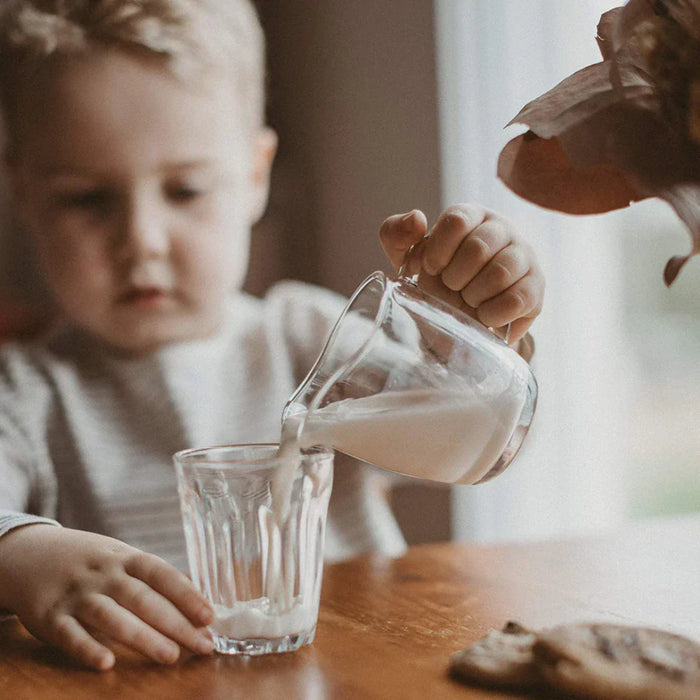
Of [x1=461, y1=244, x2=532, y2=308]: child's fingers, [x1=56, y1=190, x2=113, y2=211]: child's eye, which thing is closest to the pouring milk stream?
[x1=461, y1=244, x2=532, y2=308]: child's fingers

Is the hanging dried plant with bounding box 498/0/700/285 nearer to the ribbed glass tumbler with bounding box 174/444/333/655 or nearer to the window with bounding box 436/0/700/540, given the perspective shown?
the ribbed glass tumbler with bounding box 174/444/333/655

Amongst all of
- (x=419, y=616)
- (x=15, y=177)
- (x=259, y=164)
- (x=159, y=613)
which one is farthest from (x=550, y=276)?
(x=159, y=613)

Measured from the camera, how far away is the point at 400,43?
1771mm

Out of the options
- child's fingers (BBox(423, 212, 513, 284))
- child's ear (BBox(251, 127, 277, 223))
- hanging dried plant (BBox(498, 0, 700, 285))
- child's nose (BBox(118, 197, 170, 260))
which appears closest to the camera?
hanging dried plant (BBox(498, 0, 700, 285))

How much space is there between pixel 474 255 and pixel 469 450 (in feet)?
0.54

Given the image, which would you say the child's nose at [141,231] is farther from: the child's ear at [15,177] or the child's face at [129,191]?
the child's ear at [15,177]

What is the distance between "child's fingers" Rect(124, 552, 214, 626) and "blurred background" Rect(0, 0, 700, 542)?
709 millimetres

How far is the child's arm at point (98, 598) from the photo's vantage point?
1.59 feet

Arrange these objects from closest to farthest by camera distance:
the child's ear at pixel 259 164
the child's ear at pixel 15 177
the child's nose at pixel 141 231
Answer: the child's nose at pixel 141 231 < the child's ear at pixel 15 177 < the child's ear at pixel 259 164

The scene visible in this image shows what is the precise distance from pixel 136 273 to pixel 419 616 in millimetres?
671

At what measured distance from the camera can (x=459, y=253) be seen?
606 mm

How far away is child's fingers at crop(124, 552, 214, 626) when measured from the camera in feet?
1.61

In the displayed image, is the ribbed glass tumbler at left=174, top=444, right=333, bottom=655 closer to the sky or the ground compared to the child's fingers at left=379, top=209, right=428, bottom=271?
closer to the ground

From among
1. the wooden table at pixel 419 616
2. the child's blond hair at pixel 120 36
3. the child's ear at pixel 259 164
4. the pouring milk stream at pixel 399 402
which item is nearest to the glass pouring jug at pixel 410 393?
the pouring milk stream at pixel 399 402
